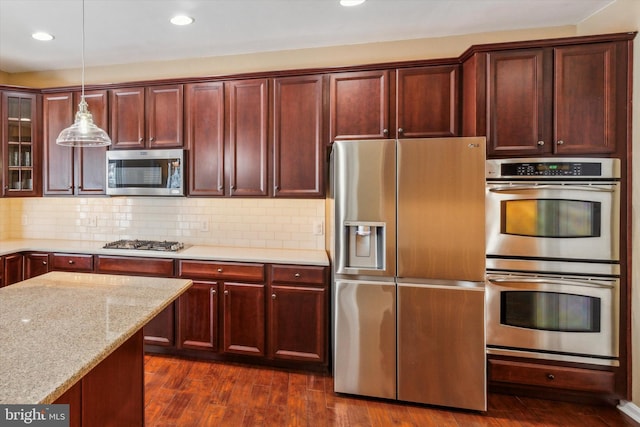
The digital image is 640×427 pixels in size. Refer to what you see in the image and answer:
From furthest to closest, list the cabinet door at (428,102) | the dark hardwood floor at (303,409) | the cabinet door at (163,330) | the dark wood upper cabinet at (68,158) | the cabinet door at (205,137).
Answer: the dark wood upper cabinet at (68,158) < the cabinet door at (205,137) < the cabinet door at (163,330) < the cabinet door at (428,102) < the dark hardwood floor at (303,409)

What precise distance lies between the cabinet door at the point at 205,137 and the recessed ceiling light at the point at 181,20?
0.52 meters

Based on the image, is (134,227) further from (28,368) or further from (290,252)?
(28,368)

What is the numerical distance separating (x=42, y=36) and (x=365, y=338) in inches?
143

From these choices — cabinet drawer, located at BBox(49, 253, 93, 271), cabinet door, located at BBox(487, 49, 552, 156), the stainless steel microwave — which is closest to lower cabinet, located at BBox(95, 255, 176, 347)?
cabinet drawer, located at BBox(49, 253, 93, 271)

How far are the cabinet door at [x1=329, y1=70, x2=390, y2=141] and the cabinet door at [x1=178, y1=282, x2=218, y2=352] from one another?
66.7 inches

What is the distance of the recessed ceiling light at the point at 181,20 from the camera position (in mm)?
2502

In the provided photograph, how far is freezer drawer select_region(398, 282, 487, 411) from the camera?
2.20 metres

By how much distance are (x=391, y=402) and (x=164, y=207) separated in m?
2.76

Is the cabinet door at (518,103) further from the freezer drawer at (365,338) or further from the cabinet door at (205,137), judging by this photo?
the cabinet door at (205,137)

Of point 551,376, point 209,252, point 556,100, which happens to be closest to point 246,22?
point 209,252

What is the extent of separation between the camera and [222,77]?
9.66ft

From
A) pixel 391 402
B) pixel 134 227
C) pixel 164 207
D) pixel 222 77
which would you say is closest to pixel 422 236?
pixel 391 402

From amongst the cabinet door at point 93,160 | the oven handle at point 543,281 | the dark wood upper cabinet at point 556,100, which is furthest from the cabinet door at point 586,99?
the cabinet door at point 93,160

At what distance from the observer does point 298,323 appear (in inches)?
105
